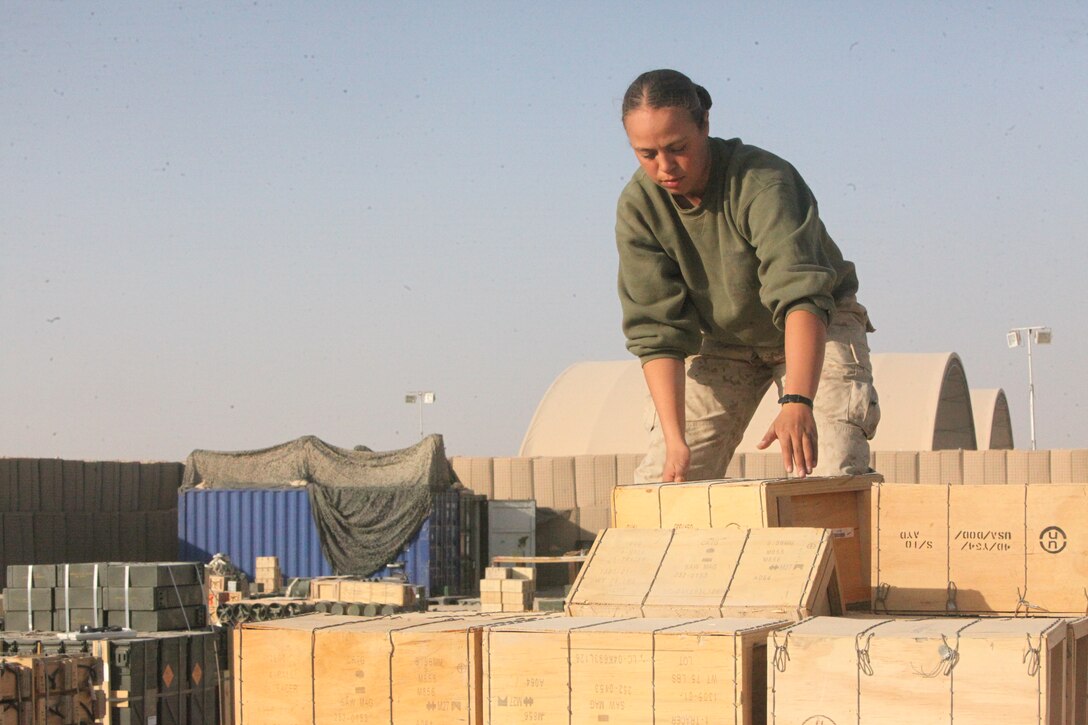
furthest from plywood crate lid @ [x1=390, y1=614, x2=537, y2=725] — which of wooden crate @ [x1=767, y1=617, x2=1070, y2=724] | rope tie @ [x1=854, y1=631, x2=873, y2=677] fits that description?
rope tie @ [x1=854, y1=631, x2=873, y2=677]

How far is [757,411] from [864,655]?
3932 cm

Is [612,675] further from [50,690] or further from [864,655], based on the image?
[50,690]

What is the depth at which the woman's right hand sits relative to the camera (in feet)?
20.7

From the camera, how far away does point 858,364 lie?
654 cm

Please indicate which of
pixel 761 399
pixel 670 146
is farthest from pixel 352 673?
pixel 761 399

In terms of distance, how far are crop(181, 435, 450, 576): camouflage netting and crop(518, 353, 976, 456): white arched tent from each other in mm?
7619

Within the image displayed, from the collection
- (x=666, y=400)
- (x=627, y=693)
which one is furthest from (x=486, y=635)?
(x=666, y=400)

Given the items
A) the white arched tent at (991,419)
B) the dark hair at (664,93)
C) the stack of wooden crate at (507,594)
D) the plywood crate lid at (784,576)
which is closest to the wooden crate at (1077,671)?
the plywood crate lid at (784,576)

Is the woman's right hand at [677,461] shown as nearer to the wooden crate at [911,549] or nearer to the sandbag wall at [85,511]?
the wooden crate at [911,549]

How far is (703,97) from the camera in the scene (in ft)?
19.8

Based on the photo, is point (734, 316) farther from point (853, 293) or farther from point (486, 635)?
point (486, 635)

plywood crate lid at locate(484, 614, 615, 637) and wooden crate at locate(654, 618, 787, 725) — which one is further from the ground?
plywood crate lid at locate(484, 614, 615, 637)

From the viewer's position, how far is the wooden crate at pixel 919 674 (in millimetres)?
4258

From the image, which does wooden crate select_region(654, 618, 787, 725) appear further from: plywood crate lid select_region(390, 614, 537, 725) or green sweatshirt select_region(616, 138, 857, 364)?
green sweatshirt select_region(616, 138, 857, 364)
